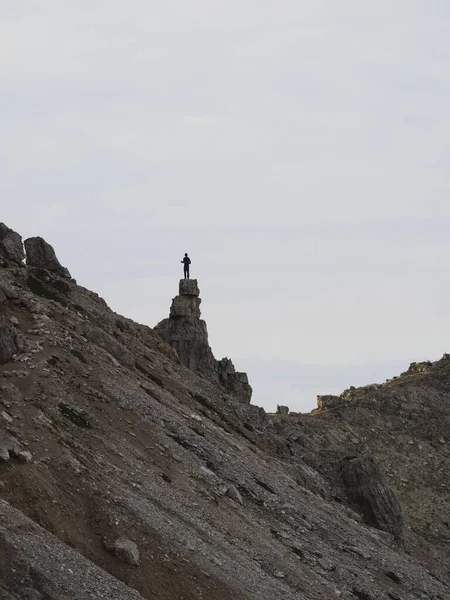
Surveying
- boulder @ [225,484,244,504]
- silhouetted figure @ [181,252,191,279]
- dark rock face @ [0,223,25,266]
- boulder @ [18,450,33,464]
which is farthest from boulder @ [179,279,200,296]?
boulder @ [18,450,33,464]

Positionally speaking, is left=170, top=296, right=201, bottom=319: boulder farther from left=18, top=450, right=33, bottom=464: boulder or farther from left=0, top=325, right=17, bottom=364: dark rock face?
left=18, top=450, right=33, bottom=464: boulder

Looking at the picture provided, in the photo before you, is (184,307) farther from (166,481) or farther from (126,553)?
(126,553)

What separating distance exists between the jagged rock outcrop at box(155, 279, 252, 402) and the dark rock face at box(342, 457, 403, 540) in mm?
12710

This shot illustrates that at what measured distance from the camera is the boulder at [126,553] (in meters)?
50.9

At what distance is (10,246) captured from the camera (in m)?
80.8

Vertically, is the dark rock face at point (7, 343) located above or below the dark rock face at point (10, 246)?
below

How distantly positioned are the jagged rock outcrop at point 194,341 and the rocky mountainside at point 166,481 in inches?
5.2

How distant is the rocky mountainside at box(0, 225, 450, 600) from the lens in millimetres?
51062

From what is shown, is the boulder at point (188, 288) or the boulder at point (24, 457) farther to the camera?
the boulder at point (188, 288)

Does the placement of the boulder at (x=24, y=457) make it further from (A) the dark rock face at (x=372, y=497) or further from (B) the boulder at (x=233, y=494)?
(A) the dark rock face at (x=372, y=497)

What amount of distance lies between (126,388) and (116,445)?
25.5 ft

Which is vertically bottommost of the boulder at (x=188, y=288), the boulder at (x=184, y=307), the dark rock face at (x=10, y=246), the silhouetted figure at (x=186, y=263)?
the dark rock face at (x=10, y=246)

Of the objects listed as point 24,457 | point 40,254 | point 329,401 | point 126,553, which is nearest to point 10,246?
point 40,254

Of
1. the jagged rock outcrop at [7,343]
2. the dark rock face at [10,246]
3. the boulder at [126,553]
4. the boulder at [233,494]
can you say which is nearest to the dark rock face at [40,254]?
the dark rock face at [10,246]
